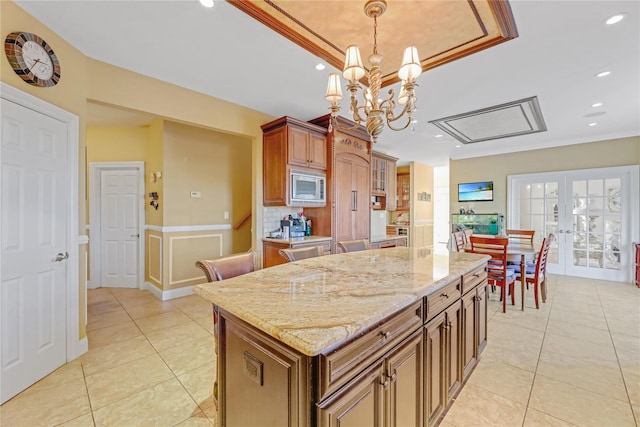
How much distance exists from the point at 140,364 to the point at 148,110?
246cm

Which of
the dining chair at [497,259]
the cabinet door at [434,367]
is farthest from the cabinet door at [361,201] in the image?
the cabinet door at [434,367]

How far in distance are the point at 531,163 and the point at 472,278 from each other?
17.1 ft

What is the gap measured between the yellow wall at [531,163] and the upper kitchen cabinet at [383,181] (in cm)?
192

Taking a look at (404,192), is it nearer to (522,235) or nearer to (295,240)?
(522,235)

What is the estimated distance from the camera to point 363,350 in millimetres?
985

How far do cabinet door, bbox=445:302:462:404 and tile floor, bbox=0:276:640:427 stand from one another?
0.60 feet

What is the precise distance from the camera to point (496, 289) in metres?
4.40

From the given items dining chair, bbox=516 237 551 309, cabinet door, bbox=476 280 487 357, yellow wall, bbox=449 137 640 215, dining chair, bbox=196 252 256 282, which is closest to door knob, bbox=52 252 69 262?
dining chair, bbox=196 252 256 282

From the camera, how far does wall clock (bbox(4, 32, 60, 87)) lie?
1.84 metres

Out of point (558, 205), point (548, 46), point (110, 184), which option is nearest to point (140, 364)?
point (110, 184)

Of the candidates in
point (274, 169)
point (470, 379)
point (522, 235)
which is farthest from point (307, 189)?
point (522, 235)

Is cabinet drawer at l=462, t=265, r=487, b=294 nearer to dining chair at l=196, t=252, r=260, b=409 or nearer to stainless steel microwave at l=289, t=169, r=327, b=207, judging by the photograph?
dining chair at l=196, t=252, r=260, b=409

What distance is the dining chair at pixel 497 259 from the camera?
3268mm

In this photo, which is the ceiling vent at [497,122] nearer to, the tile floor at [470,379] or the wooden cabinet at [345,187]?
the wooden cabinet at [345,187]
